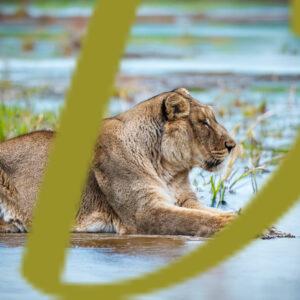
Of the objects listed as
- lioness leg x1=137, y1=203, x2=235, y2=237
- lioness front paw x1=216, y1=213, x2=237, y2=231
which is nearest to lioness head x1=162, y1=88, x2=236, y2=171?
lioness leg x1=137, y1=203, x2=235, y2=237

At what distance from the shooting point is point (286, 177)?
7.17 metres

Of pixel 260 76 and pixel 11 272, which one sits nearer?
pixel 11 272

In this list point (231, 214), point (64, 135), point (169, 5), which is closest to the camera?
point (64, 135)

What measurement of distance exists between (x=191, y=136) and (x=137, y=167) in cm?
41

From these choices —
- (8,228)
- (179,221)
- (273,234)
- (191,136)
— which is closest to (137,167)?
(191,136)

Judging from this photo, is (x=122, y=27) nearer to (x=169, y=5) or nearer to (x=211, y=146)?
(x=211, y=146)

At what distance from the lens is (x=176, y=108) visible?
9.01 metres

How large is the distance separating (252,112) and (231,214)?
6.44 metres

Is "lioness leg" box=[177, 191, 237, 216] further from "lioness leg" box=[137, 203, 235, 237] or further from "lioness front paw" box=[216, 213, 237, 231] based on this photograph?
"lioness front paw" box=[216, 213, 237, 231]

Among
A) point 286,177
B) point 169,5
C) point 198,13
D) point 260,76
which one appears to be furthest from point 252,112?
point 169,5
